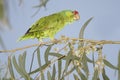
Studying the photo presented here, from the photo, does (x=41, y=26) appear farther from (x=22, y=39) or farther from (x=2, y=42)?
(x=2, y=42)

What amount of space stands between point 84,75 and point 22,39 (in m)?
0.44

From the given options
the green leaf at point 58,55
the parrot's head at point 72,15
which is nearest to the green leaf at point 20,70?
the green leaf at point 58,55

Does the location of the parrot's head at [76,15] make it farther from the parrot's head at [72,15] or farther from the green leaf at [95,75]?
the green leaf at [95,75]

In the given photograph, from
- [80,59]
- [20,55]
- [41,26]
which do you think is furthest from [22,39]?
[80,59]

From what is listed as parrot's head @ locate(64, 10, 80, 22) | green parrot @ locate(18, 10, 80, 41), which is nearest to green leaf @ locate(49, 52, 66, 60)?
green parrot @ locate(18, 10, 80, 41)

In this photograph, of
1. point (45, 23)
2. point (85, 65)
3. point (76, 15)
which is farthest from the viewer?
point (76, 15)

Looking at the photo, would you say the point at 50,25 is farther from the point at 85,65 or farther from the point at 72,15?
the point at 85,65

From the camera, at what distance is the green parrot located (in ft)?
4.60

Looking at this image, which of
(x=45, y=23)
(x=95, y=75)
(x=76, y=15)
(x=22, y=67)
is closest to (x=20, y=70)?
(x=22, y=67)

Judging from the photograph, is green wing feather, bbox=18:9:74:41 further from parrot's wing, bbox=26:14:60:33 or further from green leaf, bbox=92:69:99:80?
green leaf, bbox=92:69:99:80

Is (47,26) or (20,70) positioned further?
(47,26)

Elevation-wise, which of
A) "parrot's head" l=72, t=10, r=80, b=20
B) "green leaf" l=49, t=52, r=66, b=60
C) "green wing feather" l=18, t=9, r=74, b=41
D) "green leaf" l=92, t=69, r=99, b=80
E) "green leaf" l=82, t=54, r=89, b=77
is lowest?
"green leaf" l=92, t=69, r=99, b=80

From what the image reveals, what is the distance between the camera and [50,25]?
5.11 ft

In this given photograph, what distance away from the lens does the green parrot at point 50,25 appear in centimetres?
140
